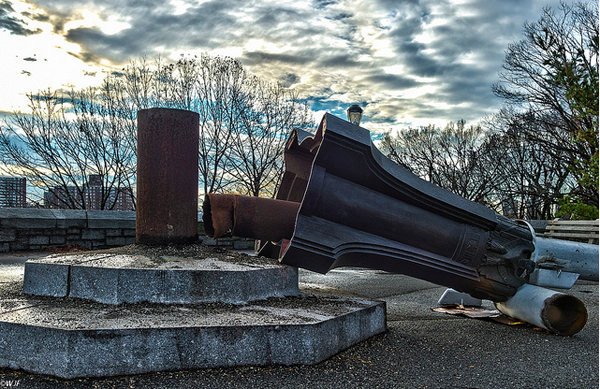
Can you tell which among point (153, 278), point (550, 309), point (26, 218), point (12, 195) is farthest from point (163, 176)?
point (12, 195)

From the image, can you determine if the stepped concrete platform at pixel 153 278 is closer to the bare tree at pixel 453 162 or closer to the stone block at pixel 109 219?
the stone block at pixel 109 219

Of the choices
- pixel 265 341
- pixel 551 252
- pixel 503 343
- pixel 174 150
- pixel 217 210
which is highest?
pixel 174 150

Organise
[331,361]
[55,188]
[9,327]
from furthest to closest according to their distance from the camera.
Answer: [55,188]
[331,361]
[9,327]

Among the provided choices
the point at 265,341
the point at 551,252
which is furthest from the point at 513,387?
the point at 551,252

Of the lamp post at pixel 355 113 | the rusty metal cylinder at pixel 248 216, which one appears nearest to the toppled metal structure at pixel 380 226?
the rusty metal cylinder at pixel 248 216

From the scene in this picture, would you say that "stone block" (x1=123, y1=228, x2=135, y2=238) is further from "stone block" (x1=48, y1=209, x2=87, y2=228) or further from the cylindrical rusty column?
the cylindrical rusty column

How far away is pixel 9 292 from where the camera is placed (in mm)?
3180

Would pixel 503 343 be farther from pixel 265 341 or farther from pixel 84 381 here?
pixel 84 381

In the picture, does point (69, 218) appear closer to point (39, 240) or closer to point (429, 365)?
point (39, 240)

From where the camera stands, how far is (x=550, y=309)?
379 centimetres

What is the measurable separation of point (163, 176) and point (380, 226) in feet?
5.94

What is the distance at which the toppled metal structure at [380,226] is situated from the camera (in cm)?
315

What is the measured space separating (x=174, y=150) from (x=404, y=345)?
2361mm

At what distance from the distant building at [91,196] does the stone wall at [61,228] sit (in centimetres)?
1065
